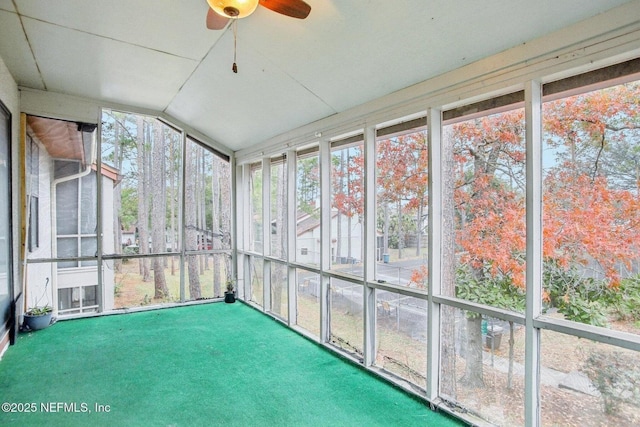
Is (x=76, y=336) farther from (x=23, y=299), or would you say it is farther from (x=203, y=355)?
(x=203, y=355)

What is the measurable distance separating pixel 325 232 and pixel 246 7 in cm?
258

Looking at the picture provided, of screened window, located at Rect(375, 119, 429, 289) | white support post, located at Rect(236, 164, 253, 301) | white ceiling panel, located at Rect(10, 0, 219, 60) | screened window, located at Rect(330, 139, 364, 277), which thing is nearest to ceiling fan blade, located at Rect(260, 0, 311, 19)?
white ceiling panel, located at Rect(10, 0, 219, 60)

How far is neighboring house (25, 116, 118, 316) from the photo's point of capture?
15.6 ft

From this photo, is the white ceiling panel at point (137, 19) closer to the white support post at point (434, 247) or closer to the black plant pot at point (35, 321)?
the white support post at point (434, 247)

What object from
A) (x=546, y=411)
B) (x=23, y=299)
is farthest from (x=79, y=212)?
→ (x=546, y=411)

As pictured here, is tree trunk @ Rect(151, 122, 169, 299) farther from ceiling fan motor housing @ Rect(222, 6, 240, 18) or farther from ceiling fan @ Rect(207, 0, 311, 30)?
ceiling fan motor housing @ Rect(222, 6, 240, 18)

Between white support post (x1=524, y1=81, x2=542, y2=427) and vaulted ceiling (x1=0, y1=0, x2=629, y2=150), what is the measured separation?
0.46m

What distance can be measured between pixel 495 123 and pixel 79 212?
548 centimetres

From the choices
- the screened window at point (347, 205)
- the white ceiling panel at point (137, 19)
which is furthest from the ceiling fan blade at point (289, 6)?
the screened window at point (347, 205)

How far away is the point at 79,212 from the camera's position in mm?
5062

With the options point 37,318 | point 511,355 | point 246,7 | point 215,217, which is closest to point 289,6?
point 246,7

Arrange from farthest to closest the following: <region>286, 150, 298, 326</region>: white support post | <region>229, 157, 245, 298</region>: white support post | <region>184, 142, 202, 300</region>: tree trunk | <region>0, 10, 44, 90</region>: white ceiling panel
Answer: <region>229, 157, 245, 298</region>: white support post → <region>184, 142, 202, 300</region>: tree trunk → <region>286, 150, 298, 326</region>: white support post → <region>0, 10, 44, 90</region>: white ceiling panel

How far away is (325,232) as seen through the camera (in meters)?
4.02

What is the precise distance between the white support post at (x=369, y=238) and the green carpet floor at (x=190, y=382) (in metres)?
0.39
